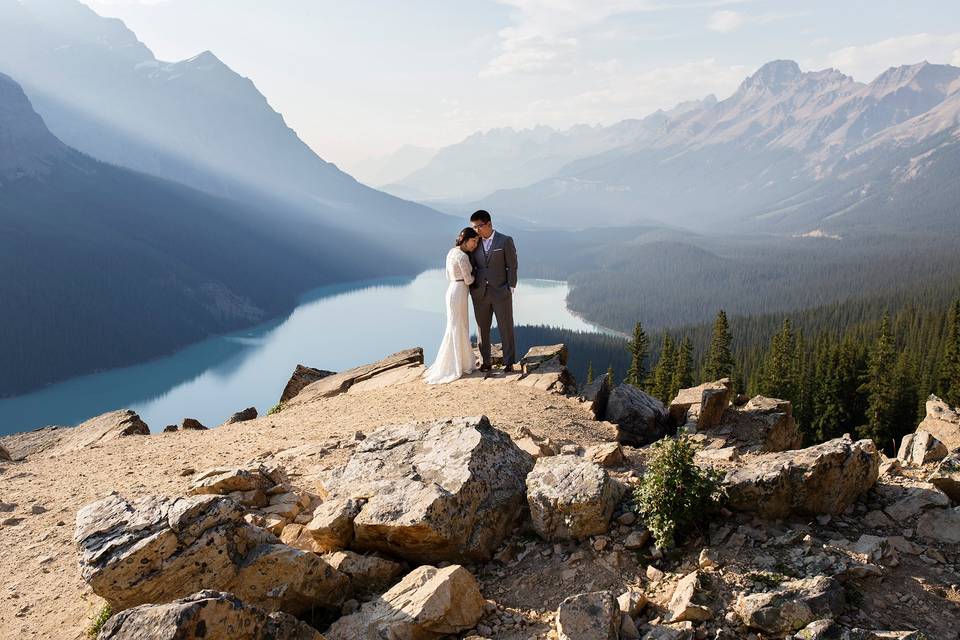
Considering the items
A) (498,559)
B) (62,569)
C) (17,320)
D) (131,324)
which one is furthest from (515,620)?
(131,324)

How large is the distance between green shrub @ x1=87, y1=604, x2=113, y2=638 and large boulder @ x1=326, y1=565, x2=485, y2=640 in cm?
277

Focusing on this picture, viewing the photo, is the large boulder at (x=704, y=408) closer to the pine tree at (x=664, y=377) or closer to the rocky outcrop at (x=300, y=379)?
the rocky outcrop at (x=300, y=379)

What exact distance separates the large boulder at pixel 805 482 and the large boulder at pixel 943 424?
371 inches

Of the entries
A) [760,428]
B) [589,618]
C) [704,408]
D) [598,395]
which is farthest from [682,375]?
[589,618]

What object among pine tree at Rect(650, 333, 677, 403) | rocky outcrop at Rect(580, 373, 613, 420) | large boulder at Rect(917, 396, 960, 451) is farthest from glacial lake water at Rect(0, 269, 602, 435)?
large boulder at Rect(917, 396, 960, 451)

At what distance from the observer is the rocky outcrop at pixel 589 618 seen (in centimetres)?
602

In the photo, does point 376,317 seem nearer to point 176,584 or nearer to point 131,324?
point 131,324

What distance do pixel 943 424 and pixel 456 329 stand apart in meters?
13.3

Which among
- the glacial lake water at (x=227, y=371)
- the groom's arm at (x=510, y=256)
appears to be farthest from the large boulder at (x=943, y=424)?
the glacial lake water at (x=227, y=371)

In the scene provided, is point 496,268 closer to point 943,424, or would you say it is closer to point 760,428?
point 760,428

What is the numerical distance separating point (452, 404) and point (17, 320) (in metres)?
158

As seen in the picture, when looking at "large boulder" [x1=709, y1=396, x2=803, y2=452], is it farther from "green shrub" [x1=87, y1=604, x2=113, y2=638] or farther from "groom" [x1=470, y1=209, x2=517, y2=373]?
"green shrub" [x1=87, y1=604, x2=113, y2=638]

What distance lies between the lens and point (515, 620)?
686 cm

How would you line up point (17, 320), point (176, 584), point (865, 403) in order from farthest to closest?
point (17, 320) < point (865, 403) < point (176, 584)
